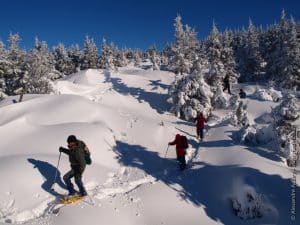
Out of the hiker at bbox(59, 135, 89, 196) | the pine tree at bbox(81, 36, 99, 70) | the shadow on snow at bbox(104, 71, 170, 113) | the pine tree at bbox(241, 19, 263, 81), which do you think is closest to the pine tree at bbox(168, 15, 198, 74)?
the shadow on snow at bbox(104, 71, 170, 113)

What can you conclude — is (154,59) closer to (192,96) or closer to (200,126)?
(192,96)

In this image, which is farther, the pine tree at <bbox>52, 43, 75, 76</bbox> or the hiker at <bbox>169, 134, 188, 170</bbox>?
the pine tree at <bbox>52, 43, 75, 76</bbox>

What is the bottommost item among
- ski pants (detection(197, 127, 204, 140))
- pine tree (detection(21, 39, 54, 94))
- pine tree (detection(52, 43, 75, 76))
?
ski pants (detection(197, 127, 204, 140))

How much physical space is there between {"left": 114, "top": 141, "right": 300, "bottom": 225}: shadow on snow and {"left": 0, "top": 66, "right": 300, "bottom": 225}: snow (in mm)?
35

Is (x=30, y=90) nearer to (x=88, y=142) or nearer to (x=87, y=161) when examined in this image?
(x=88, y=142)

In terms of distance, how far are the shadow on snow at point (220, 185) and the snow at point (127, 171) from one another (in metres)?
0.04

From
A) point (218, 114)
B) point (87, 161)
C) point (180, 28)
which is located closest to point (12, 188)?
point (87, 161)

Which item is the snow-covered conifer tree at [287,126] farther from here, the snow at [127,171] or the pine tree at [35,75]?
the pine tree at [35,75]

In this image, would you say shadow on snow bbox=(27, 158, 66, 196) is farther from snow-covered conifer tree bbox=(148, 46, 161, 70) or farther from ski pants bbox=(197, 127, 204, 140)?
snow-covered conifer tree bbox=(148, 46, 161, 70)

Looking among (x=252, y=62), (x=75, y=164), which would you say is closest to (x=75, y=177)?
(x=75, y=164)

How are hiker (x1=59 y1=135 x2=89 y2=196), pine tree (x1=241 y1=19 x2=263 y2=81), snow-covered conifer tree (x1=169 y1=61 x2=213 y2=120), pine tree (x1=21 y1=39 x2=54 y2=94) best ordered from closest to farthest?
hiker (x1=59 y1=135 x2=89 y2=196) < snow-covered conifer tree (x1=169 y1=61 x2=213 y2=120) < pine tree (x1=21 y1=39 x2=54 y2=94) < pine tree (x1=241 y1=19 x2=263 y2=81)

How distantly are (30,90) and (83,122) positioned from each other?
2260 cm

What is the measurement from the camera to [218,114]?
30.6m

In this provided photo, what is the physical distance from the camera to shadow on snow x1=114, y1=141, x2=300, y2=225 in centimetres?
1320
